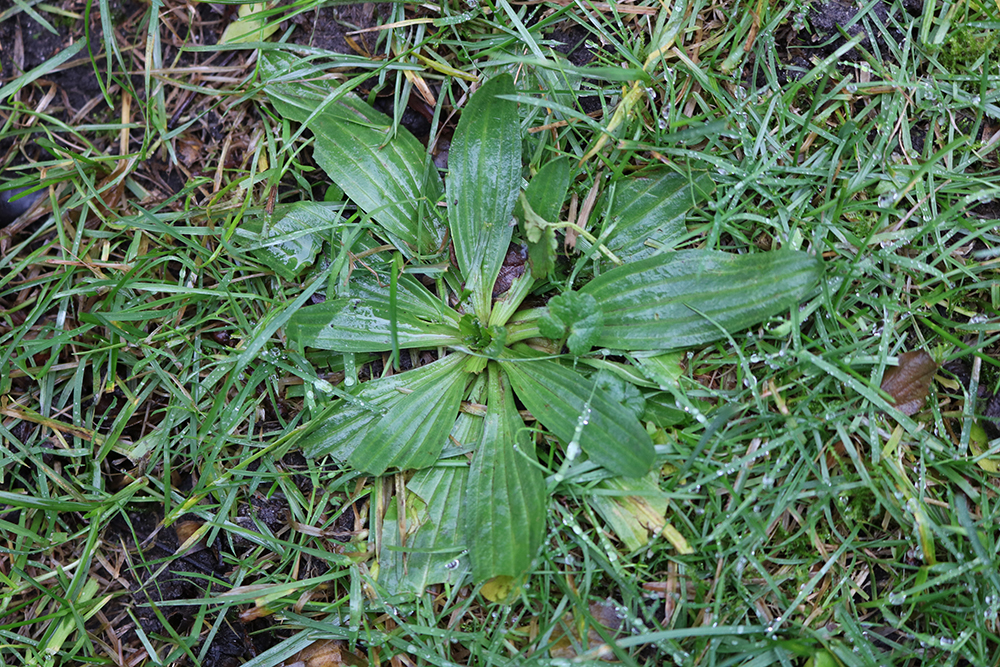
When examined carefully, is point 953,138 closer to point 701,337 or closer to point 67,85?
point 701,337

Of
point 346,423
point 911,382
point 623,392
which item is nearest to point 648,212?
point 623,392

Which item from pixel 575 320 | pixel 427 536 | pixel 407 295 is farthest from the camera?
pixel 407 295

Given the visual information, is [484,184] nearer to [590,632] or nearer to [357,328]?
[357,328]

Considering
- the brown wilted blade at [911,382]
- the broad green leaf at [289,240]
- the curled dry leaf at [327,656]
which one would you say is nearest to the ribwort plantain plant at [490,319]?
the broad green leaf at [289,240]

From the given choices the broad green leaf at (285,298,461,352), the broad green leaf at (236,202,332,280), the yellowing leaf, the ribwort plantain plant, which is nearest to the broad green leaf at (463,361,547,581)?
the ribwort plantain plant

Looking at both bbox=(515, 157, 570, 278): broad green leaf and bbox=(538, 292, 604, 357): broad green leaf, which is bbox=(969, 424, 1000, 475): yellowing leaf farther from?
bbox=(515, 157, 570, 278): broad green leaf

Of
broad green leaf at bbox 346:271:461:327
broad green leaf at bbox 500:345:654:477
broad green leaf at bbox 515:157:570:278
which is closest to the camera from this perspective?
broad green leaf at bbox 500:345:654:477

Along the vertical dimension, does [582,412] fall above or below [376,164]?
below
